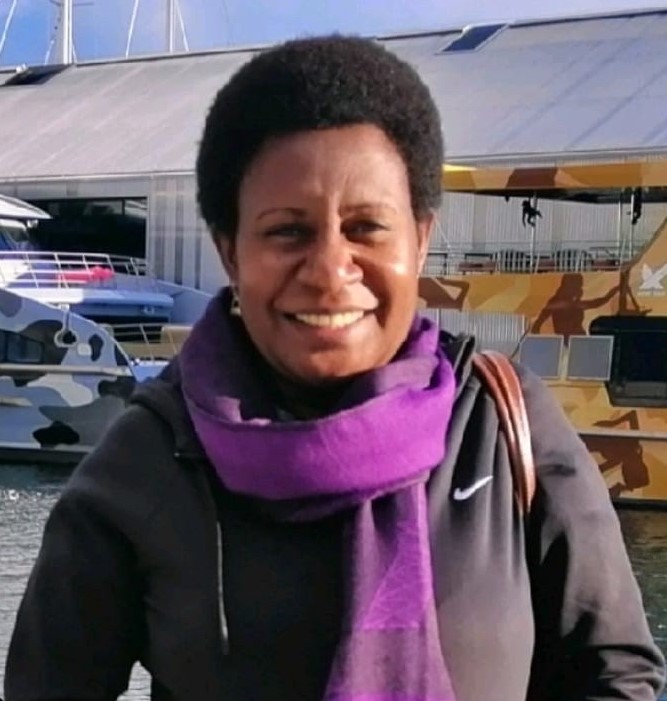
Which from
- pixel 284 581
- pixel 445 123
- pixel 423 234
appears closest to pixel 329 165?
pixel 423 234

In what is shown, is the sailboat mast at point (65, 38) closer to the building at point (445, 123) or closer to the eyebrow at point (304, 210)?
the building at point (445, 123)

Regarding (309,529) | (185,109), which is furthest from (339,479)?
(185,109)

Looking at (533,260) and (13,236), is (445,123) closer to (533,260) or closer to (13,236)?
(13,236)

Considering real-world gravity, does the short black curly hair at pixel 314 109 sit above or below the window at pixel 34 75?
above

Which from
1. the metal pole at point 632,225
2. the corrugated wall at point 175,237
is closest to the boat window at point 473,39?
the corrugated wall at point 175,237

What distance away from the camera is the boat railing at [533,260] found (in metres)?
16.9

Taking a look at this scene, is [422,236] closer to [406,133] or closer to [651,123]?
[406,133]

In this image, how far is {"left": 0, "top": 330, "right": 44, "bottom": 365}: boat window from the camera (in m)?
18.5

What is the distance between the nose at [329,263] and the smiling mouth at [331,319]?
1.2 inches

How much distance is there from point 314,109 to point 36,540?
37.9ft

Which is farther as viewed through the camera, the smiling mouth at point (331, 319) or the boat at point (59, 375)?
the boat at point (59, 375)

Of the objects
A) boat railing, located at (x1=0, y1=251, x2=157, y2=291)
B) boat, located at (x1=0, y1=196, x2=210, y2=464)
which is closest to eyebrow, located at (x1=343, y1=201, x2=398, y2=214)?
boat, located at (x1=0, y1=196, x2=210, y2=464)

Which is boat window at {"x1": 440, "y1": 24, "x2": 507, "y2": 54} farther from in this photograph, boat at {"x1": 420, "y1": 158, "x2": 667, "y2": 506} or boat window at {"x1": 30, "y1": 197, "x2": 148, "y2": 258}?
Result: boat at {"x1": 420, "y1": 158, "x2": 667, "y2": 506}

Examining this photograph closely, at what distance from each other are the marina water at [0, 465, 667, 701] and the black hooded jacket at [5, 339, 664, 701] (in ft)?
23.1
